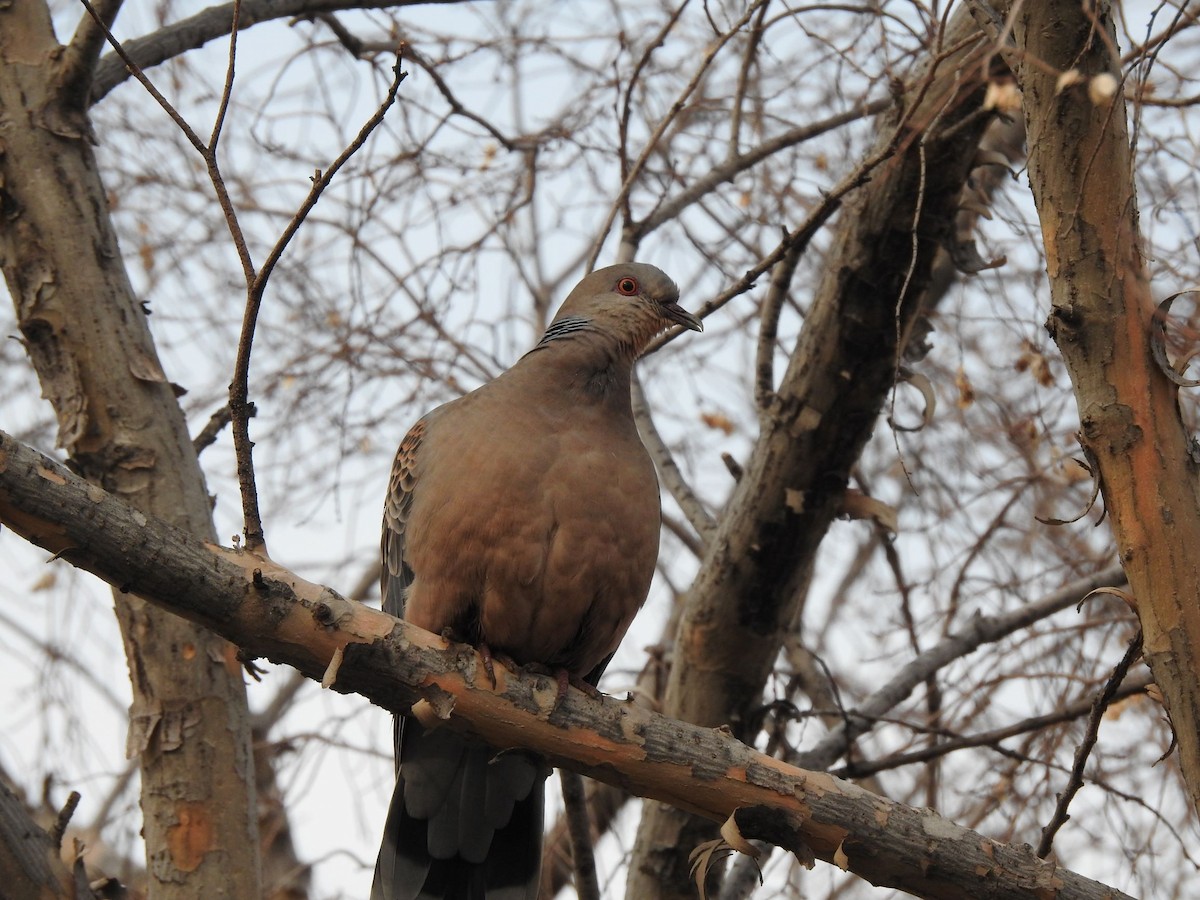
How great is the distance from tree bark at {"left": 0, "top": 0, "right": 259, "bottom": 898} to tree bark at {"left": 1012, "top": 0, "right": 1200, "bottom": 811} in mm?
2284

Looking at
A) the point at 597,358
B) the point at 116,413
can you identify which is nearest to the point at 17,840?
the point at 116,413

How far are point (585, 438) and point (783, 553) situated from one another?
93 centimetres

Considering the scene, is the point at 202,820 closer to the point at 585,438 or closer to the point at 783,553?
the point at 585,438

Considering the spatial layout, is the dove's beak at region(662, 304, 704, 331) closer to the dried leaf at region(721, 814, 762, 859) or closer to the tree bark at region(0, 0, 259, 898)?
the tree bark at region(0, 0, 259, 898)

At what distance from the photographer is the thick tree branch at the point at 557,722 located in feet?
8.37

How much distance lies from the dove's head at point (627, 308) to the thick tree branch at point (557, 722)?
152cm

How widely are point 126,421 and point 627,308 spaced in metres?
1.64

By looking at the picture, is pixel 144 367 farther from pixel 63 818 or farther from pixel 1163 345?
pixel 1163 345

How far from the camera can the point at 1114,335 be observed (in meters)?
2.74

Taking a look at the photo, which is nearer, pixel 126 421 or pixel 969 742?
pixel 126 421

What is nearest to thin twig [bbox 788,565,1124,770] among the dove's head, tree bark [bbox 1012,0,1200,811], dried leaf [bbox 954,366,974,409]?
dried leaf [bbox 954,366,974,409]

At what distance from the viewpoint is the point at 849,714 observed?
440 centimetres

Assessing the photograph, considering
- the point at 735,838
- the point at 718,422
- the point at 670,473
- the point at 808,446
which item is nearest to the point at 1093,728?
the point at 735,838

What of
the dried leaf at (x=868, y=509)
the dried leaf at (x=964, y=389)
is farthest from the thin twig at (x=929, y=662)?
the dried leaf at (x=964, y=389)
